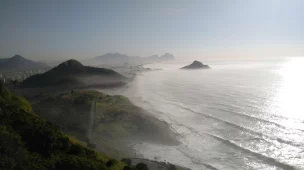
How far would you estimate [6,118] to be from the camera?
80.3 feet

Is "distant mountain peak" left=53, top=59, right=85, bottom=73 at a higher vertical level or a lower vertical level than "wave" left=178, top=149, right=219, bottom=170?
higher

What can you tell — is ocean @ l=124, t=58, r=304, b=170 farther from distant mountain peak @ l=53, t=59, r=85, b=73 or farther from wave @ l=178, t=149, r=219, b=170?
distant mountain peak @ l=53, t=59, r=85, b=73

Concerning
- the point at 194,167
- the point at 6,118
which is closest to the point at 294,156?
the point at 194,167

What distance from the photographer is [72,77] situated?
126m

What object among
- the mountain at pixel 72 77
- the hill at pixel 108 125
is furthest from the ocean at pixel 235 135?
the mountain at pixel 72 77

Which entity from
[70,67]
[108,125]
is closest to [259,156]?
[108,125]

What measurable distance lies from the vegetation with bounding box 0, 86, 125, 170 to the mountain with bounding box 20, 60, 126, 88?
315ft

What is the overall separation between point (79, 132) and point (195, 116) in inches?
1144

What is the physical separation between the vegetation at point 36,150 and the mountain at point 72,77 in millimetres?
95966

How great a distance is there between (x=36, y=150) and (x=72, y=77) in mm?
111274

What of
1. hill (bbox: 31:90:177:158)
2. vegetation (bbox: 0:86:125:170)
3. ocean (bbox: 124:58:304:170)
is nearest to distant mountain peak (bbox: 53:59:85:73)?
hill (bbox: 31:90:177:158)

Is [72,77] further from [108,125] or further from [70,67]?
[108,125]

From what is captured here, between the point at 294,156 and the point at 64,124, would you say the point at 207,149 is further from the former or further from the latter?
the point at 64,124

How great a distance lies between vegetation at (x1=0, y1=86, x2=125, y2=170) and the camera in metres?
16.8
